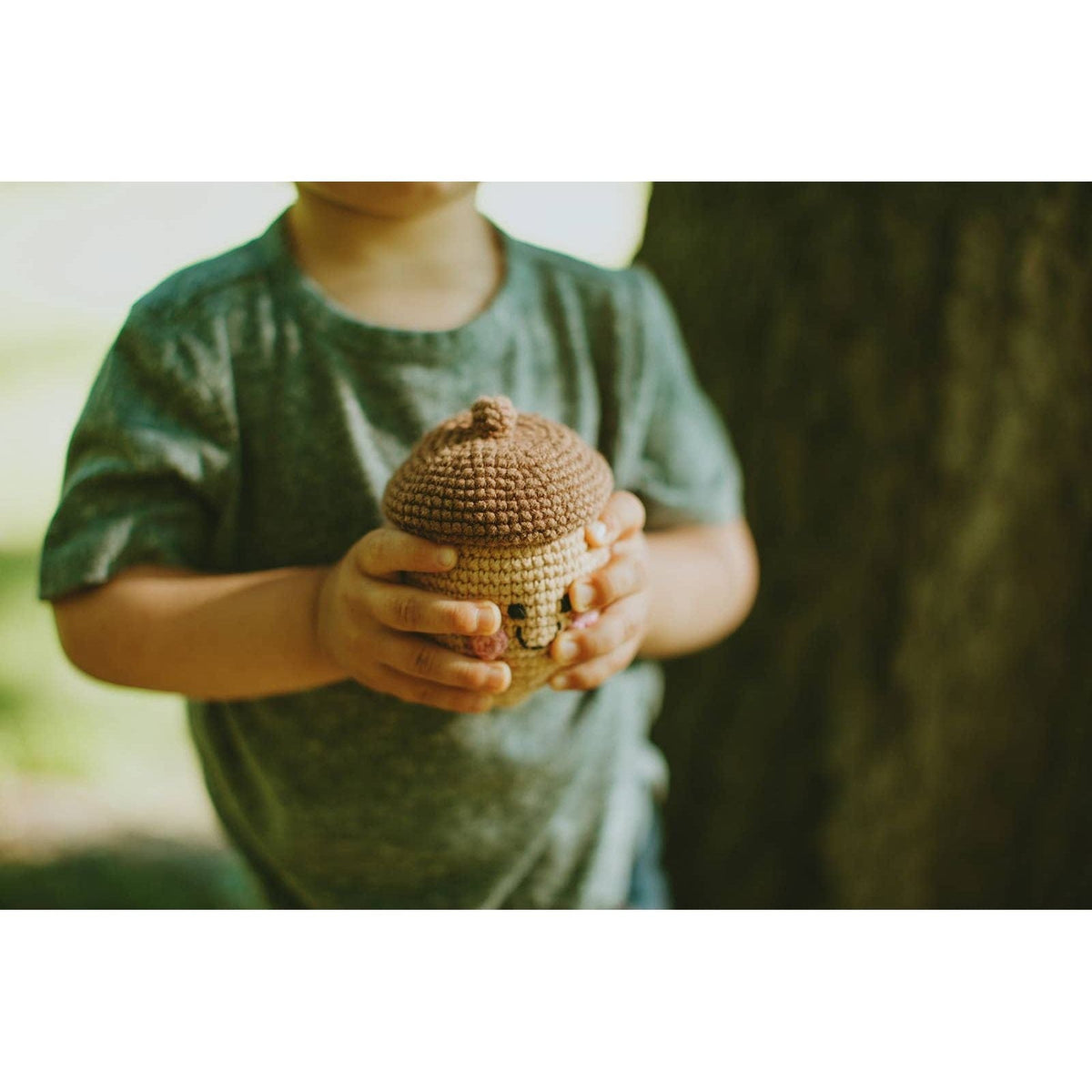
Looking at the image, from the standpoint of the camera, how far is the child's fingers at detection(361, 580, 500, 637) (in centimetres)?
43

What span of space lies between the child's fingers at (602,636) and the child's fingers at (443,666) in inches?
1.1

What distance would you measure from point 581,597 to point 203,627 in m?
0.20

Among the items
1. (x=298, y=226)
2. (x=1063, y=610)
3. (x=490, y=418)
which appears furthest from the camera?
(x=1063, y=610)

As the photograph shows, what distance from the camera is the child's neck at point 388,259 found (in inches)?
21.4

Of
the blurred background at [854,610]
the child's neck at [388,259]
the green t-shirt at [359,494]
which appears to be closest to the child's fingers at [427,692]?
the green t-shirt at [359,494]

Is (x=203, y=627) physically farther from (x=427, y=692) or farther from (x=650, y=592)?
(x=650, y=592)

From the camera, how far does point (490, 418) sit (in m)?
0.44

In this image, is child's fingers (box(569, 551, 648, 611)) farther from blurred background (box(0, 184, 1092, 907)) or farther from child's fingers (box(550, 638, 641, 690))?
blurred background (box(0, 184, 1092, 907))

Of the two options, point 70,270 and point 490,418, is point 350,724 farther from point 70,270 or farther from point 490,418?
point 70,270

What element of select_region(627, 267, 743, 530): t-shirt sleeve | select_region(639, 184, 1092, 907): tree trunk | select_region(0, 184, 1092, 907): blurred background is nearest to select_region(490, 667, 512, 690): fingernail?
select_region(627, 267, 743, 530): t-shirt sleeve

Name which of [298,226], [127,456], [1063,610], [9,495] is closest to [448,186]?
[298,226]

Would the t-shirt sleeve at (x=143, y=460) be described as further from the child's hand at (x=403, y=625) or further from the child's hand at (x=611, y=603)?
the child's hand at (x=611, y=603)

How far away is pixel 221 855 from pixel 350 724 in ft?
0.90

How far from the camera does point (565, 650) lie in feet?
1.50
